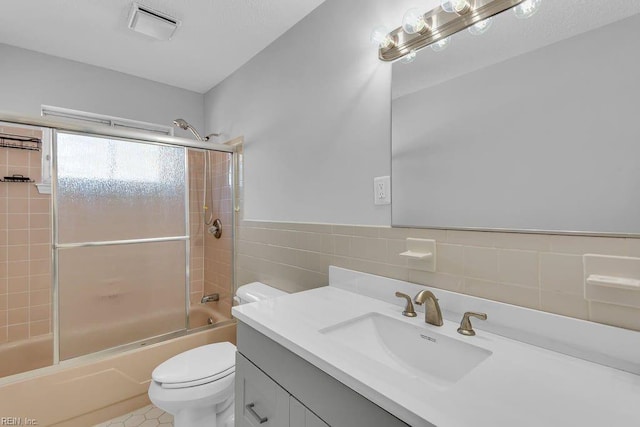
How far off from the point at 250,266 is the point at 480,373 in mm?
1682

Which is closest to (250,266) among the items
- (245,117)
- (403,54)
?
(245,117)

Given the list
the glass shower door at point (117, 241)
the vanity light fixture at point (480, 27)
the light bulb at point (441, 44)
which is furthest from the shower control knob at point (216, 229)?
the vanity light fixture at point (480, 27)

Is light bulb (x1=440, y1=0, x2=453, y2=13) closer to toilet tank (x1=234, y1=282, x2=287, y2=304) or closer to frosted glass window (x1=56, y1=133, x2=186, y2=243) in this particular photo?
toilet tank (x1=234, y1=282, x2=287, y2=304)

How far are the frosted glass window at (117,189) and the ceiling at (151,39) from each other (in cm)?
68

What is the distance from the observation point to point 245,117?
7.20 ft

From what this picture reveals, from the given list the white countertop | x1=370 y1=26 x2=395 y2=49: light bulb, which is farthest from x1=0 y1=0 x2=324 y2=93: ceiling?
the white countertop

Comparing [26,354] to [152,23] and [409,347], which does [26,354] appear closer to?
[152,23]

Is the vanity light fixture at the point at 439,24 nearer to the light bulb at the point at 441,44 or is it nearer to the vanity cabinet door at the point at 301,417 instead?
the light bulb at the point at 441,44

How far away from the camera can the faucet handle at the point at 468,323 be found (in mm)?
878

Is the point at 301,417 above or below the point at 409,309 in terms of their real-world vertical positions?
below

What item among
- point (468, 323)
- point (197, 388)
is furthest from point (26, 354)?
point (468, 323)

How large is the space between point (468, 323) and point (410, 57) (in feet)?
3.23

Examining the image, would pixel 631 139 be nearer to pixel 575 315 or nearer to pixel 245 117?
pixel 575 315

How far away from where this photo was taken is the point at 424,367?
0.91 m
